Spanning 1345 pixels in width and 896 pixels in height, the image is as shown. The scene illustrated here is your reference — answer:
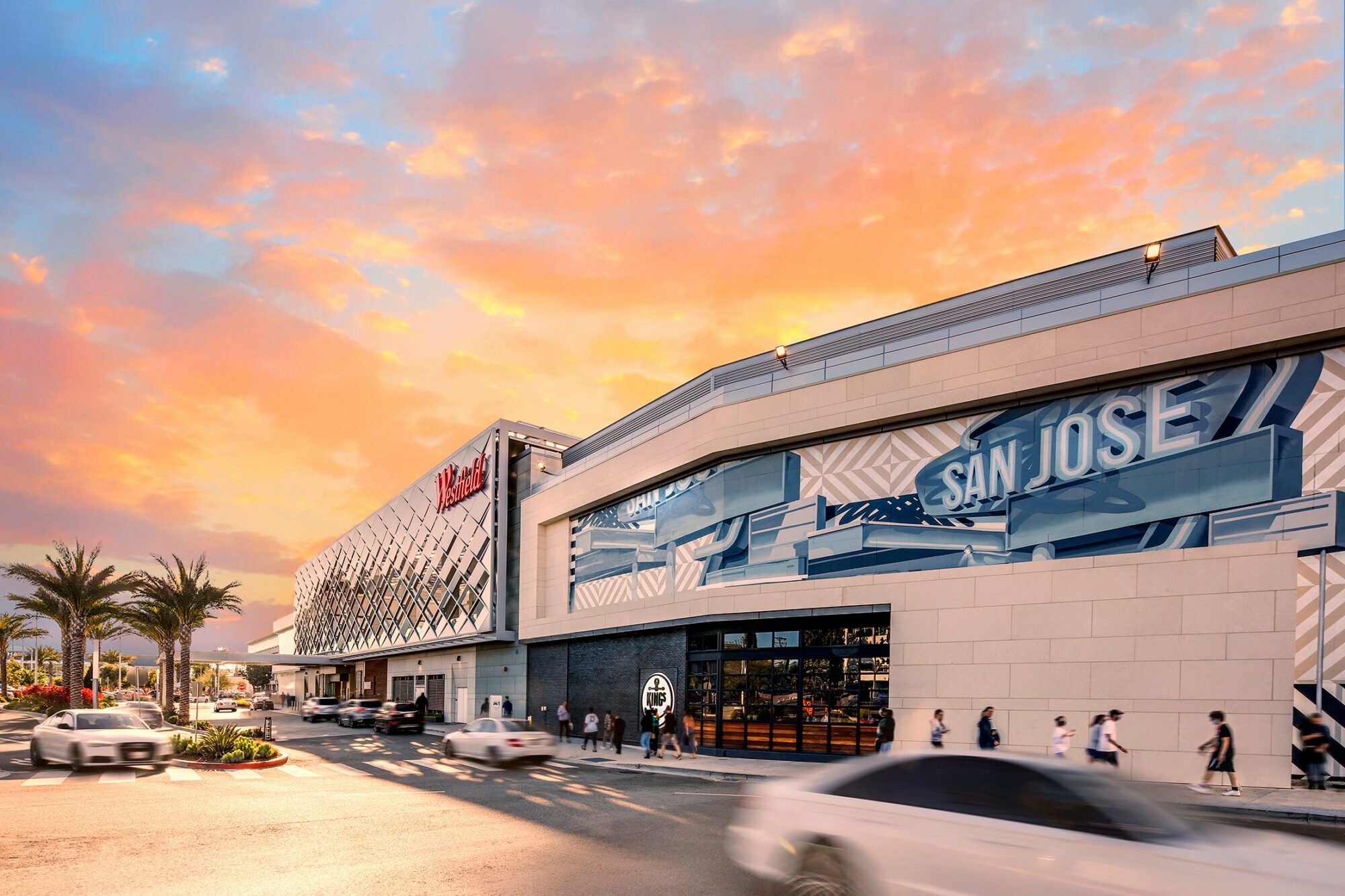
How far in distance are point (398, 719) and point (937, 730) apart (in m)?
26.4

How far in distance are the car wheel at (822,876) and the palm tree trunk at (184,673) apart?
136 ft

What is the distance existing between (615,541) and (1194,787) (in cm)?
2071

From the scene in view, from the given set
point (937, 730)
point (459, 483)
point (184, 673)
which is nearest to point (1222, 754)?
point (937, 730)

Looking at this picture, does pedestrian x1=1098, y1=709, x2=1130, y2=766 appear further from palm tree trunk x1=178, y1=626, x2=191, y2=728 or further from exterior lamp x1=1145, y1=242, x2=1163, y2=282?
palm tree trunk x1=178, y1=626, x2=191, y2=728

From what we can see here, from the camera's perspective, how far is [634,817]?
513 inches

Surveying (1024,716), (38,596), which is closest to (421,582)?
(38,596)

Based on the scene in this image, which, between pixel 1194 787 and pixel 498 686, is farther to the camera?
pixel 498 686

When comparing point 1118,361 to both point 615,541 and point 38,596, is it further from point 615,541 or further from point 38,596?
point 38,596

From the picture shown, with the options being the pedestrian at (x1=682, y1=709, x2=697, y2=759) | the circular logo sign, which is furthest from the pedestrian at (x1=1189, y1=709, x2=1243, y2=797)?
the circular logo sign

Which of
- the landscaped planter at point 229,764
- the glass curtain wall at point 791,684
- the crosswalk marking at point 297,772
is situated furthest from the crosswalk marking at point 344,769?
the glass curtain wall at point 791,684

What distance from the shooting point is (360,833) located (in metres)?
11.7

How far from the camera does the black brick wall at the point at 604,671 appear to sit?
92.7 feet

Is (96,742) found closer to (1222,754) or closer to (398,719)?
(398,719)

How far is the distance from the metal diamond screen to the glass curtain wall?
1740 cm
